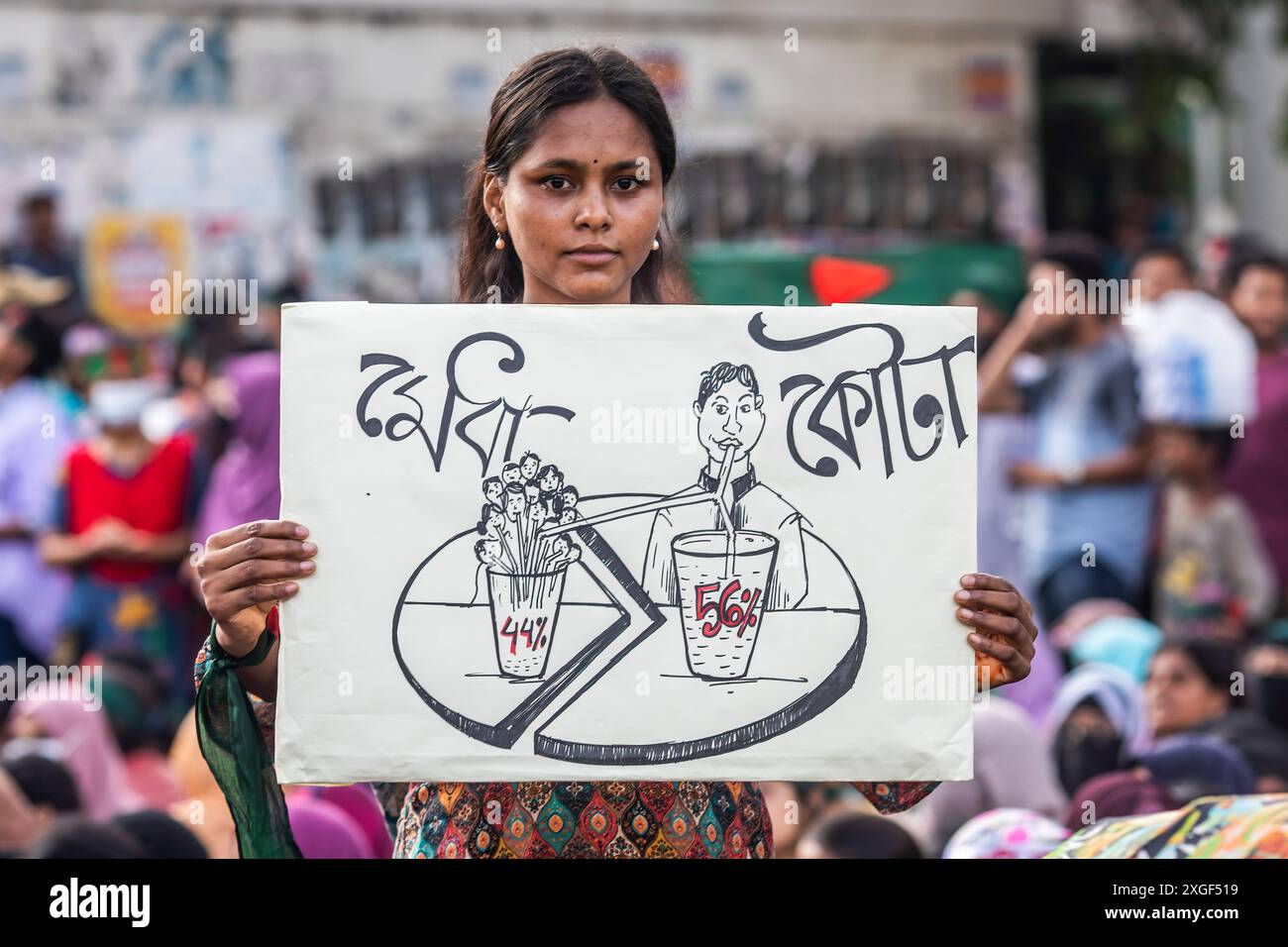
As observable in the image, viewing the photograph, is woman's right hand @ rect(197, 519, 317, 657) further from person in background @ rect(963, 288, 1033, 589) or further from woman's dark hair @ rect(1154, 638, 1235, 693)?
person in background @ rect(963, 288, 1033, 589)

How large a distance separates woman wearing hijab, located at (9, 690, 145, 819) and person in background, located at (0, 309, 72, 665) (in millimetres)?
1615

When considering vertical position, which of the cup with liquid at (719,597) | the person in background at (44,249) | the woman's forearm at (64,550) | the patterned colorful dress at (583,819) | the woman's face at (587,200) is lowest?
the patterned colorful dress at (583,819)

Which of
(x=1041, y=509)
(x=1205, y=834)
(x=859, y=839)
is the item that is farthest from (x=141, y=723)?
(x=1205, y=834)

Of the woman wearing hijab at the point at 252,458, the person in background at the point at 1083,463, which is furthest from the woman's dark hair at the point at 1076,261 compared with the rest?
the woman wearing hijab at the point at 252,458

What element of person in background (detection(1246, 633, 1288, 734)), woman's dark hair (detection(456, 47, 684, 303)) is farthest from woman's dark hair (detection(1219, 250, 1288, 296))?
woman's dark hair (detection(456, 47, 684, 303))

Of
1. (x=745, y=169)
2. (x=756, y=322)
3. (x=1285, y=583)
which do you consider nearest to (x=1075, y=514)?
→ (x=1285, y=583)

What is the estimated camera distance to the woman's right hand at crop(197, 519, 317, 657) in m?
2.23

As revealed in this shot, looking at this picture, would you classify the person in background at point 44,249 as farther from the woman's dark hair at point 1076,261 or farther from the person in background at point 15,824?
the person in background at point 15,824

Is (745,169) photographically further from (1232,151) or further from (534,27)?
(1232,151)

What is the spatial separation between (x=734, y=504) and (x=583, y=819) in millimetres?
448

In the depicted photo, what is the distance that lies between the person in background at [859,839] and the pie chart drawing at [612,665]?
5.09 feet

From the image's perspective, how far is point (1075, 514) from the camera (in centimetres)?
659

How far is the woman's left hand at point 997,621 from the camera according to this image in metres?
2.29
